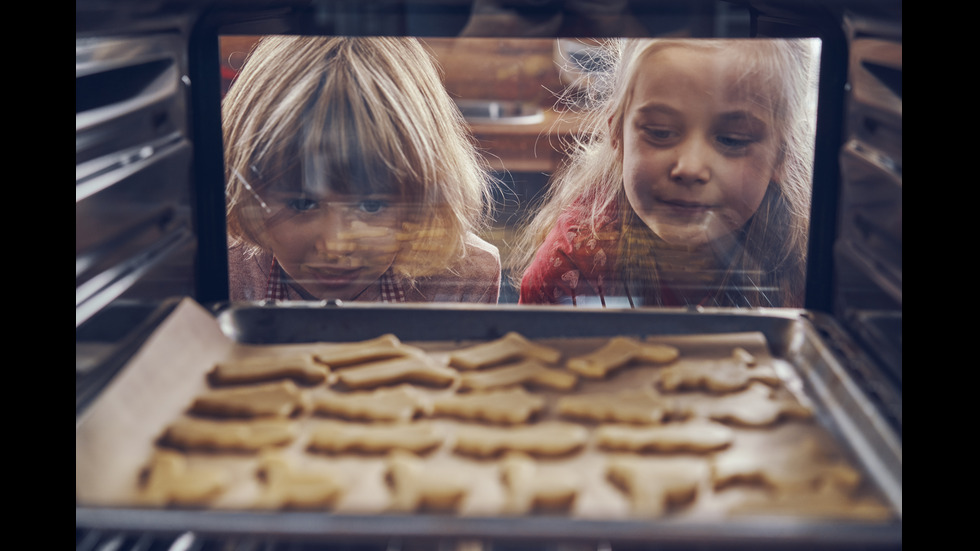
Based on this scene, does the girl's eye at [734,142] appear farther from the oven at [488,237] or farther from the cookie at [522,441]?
the cookie at [522,441]

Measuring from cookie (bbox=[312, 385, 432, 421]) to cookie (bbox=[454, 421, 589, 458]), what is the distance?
0.10 meters

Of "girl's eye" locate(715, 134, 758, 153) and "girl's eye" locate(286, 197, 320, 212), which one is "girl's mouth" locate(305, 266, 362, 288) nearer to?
"girl's eye" locate(286, 197, 320, 212)

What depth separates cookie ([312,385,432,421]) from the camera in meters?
1.25

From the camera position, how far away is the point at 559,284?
168 cm

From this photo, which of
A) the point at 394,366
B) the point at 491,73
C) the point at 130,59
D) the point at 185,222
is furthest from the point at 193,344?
the point at 491,73

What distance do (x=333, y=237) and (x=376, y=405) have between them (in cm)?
43

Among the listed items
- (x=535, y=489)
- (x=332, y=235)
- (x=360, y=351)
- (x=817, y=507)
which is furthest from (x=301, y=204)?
(x=817, y=507)

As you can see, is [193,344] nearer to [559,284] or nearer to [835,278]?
[559,284]

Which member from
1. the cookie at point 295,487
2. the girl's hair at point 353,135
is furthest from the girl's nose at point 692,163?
the cookie at point 295,487

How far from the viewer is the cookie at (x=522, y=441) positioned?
1.15 meters

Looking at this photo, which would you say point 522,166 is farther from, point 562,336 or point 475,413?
point 475,413

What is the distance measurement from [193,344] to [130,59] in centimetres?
46

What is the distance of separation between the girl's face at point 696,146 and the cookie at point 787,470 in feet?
1.75

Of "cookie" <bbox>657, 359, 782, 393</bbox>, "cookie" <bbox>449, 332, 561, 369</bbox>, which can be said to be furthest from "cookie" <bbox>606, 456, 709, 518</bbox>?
"cookie" <bbox>449, 332, 561, 369</bbox>
